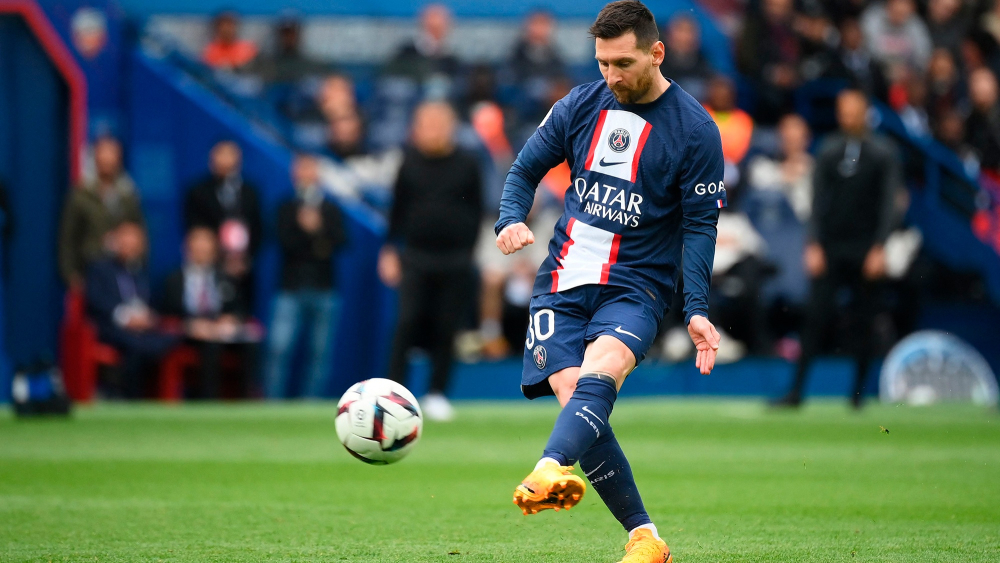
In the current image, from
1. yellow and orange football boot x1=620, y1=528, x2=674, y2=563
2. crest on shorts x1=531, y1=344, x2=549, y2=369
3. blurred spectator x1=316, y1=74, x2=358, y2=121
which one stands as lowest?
yellow and orange football boot x1=620, y1=528, x2=674, y2=563

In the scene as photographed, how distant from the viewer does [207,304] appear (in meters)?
14.1

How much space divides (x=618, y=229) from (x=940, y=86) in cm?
1391

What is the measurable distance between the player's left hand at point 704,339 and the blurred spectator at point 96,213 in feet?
34.0

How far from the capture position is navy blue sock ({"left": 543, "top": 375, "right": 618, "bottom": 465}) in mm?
4480

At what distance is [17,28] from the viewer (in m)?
15.0

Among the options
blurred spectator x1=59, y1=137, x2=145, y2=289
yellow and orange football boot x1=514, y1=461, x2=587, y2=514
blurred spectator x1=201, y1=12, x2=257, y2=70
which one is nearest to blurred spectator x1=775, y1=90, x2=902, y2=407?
blurred spectator x1=59, y1=137, x2=145, y2=289

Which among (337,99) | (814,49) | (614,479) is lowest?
(614,479)

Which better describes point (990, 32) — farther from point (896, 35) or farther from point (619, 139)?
point (619, 139)

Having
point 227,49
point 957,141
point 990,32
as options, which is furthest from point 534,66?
point 990,32

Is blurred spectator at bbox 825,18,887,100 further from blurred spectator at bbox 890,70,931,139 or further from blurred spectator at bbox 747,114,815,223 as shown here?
blurred spectator at bbox 747,114,815,223

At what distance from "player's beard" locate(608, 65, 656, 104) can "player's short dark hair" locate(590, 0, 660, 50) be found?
116 mm

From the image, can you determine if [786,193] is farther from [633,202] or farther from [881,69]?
[633,202]

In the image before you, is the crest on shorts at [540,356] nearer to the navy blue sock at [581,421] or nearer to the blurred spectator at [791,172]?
the navy blue sock at [581,421]

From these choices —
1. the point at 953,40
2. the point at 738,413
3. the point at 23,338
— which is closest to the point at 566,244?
the point at 738,413
